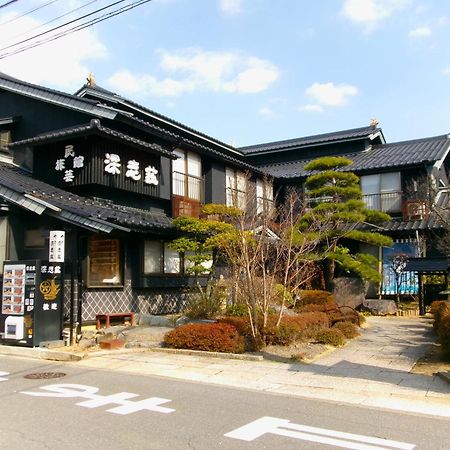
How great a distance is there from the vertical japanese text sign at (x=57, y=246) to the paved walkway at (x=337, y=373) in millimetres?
2708

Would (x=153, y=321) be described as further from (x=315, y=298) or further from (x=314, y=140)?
(x=314, y=140)

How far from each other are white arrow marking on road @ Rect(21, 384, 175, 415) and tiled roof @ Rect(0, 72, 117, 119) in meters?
10.3

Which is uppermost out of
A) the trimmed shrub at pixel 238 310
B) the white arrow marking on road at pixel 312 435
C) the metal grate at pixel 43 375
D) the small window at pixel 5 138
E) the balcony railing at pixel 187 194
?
the small window at pixel 5 138

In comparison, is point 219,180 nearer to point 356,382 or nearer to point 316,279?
point 316,279

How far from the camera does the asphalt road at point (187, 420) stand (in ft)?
17.9

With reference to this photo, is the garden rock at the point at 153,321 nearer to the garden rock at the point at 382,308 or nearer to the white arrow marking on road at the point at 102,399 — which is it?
the white arrow marking on road at the point at 102,399

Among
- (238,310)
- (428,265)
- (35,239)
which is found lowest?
(238,310)

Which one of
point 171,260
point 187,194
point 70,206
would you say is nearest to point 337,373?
point 70,206

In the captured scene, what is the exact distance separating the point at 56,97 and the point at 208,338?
10.8 m

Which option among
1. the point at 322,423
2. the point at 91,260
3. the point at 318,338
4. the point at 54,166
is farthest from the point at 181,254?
the point at 322,423

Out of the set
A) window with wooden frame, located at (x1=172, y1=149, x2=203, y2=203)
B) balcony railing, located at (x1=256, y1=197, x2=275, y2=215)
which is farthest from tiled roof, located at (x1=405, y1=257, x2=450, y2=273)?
window with wooden frame, located at (x1=172, y1=149, x2=203, y2=203)

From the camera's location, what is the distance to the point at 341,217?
19406mm

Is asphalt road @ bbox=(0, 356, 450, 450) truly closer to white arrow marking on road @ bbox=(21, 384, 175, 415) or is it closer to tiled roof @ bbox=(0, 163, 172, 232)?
white arrow marking on road @ bbox=(21, 384, 175, 415)

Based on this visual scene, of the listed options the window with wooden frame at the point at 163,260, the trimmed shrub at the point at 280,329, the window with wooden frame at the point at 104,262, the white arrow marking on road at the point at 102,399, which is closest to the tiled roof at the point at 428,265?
the trimmed shrub at the point at 280,329
